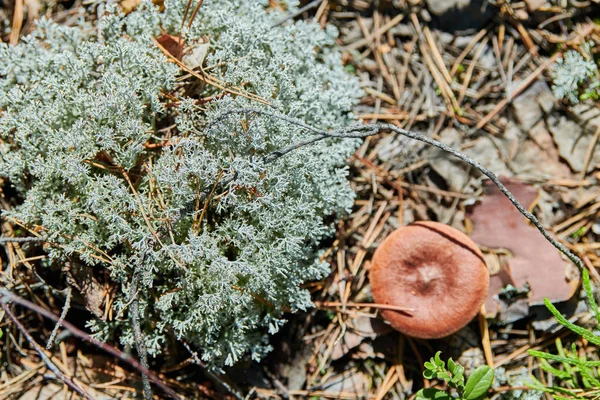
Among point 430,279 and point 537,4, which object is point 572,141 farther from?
point 430,279

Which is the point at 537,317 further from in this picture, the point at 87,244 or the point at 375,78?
the point at 87,244

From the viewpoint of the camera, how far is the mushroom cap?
9.84ft

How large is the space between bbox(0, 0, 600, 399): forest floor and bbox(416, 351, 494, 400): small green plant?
30cm

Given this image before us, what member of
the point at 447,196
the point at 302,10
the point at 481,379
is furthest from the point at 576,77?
the point at 481,379

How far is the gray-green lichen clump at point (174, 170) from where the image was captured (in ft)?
8.62

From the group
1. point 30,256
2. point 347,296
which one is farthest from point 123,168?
point 347,296

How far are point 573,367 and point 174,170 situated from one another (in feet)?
8.45

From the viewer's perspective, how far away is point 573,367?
10.5 feet

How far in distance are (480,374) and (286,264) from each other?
120 centimetres

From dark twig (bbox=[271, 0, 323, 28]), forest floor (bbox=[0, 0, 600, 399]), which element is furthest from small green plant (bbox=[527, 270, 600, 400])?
dark twig (bbox=[271, 0, 323, 28])

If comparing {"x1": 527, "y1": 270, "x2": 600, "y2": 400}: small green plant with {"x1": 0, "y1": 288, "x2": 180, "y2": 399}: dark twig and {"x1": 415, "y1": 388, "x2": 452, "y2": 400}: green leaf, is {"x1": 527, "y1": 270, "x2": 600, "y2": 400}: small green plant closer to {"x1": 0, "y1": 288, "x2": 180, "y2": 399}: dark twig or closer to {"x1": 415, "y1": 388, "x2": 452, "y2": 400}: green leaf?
{"x1": 415, "y1": 388, "x2": 452, "y2": 400}: green leaf

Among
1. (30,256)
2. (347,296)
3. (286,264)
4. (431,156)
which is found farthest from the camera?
(431,156)

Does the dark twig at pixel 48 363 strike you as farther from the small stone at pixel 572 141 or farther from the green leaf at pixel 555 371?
the small stone at pixel 572 141

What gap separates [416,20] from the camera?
3.63 meters
